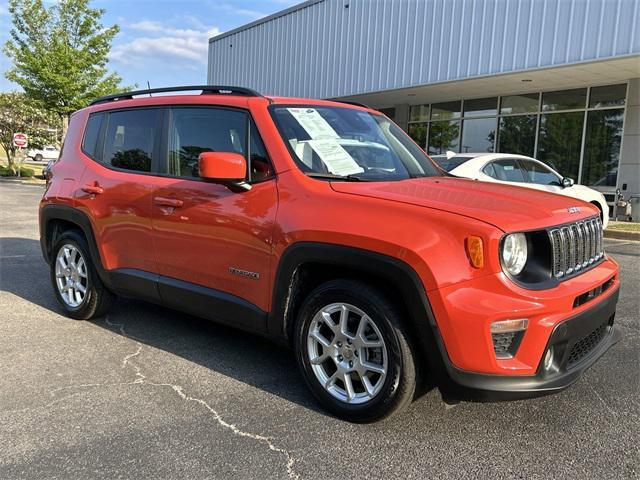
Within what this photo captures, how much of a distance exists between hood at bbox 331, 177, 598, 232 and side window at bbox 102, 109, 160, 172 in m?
1.78

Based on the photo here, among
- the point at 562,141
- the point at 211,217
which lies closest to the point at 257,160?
the point at 211,217

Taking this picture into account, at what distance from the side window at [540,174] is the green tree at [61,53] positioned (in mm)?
21861

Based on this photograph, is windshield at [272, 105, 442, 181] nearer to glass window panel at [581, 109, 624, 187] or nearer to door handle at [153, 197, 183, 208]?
door handle at [153, 197, 183, 208]

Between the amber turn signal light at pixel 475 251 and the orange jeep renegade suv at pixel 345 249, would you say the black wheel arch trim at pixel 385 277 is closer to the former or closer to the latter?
the orange jeep renegade suv at pixel 345 249

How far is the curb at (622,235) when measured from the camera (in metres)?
10.8

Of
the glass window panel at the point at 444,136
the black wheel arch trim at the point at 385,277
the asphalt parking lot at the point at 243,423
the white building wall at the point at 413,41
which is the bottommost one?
the asphalt parking lot at the point at 243,423

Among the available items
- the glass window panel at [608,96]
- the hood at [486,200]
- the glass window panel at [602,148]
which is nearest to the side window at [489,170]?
the hood at [486,200]

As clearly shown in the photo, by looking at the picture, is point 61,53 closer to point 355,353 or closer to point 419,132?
point 419,132

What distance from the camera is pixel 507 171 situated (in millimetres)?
8891

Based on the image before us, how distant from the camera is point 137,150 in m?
4.32

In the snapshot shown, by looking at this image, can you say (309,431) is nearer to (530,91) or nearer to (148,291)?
(148,291)

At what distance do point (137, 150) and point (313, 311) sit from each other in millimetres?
2134

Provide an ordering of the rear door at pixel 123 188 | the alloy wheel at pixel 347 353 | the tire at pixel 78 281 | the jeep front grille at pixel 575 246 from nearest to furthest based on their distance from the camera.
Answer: the jeep front grille at pixel 575 246
the alloy wheel at pixel 347 353
the rear door at pixel 123 188
the tire at pixel 78 281

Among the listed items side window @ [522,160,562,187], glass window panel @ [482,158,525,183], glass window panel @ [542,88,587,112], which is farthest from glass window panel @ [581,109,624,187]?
glass window panel @ [482,158,525,183]
